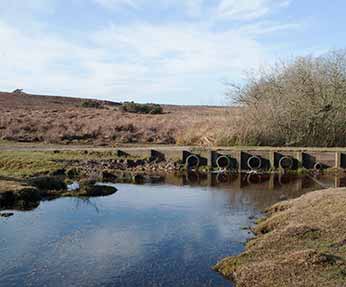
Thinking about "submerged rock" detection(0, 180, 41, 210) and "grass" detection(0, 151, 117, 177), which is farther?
"grass" detection(0, 151, 117, 177)

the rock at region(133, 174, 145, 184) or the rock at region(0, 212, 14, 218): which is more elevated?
the rock at region(133, 174, 145, 184)

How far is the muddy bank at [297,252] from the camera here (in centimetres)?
1029

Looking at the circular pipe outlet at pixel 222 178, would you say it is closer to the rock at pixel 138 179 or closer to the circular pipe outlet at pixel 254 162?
the circular pipe outlet at pixel 254 162

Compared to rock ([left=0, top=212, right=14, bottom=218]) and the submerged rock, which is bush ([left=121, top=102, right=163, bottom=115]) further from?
rock ([left=0, top=212, right=14, bottom=218])

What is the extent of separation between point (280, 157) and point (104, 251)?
66.5ft

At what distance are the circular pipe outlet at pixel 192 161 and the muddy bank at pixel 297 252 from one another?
16.2 metres

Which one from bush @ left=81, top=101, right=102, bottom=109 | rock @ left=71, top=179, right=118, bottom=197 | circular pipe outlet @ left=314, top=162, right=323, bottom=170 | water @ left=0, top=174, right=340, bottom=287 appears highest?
bush @ left=81, top=101, right=102, bottom=109

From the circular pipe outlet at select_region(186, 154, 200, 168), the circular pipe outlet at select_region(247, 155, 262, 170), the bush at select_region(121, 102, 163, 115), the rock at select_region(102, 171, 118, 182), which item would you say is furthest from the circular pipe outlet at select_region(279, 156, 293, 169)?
the bush at select_region(121, 102, 163, 115)

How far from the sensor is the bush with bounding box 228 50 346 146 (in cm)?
3659

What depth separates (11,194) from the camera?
19.7 meters

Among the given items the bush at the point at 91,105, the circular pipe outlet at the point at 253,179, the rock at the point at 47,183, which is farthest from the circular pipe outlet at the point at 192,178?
A: the bush at the point at 91,105

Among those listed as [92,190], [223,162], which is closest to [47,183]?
[92,190]

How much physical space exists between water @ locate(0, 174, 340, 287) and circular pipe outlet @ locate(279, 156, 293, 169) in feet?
26.2

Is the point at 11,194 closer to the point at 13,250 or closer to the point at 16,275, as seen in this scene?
the point at 13,250
